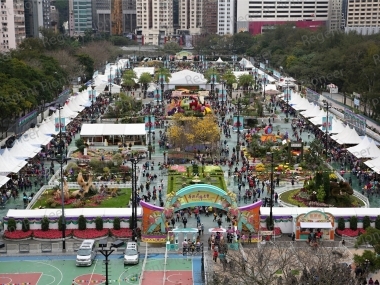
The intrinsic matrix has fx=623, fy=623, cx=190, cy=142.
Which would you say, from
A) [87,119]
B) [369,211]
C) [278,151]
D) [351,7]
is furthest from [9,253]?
[351,7]

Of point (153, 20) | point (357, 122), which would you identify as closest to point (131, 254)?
point (357, 122)

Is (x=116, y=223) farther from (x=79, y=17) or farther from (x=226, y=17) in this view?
(x=79, y=17)

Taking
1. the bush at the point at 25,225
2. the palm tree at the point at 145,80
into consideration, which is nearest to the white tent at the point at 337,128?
the bush at the point at 25,225

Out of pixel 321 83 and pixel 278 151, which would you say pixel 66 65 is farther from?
pixel 278 151

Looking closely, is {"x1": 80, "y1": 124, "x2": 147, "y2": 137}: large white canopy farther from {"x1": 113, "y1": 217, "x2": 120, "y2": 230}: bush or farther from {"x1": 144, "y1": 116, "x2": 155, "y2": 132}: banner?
{"x1": 113, "y1": 217, "x2": 120, "y2": 230}: bush

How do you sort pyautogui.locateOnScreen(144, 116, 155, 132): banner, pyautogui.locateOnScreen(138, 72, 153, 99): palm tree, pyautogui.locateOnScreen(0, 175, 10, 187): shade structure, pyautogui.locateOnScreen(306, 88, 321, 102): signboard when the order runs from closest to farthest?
pyautogui.locateOnScreen(0, 175, 10, 187): shade structure
pyautogui.locateOnScreen(144, 116, 155, 132): banner
pyautogui.locateOnScreen(306, 88, 321, 102): signboard
pyautogui.locateOnScreen(138, 72, 153, 99): palm tree

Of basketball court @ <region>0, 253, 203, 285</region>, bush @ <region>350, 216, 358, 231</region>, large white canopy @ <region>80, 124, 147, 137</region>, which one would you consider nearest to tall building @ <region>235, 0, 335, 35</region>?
large white canopy @ <region>80, 124, 147, 137</region>

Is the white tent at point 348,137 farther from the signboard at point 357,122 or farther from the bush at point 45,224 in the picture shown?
the bush at point 45,224

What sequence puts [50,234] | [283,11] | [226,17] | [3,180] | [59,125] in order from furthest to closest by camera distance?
[226,17] → [283,11] → [59,125] → [3,180] → [50,234]
